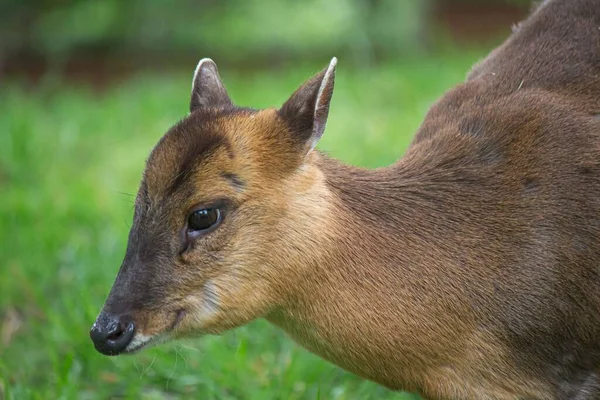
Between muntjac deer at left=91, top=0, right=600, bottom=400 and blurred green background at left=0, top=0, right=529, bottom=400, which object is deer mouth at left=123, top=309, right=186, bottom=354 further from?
blurred green background at left=0, top=0, right=529, bottom=400

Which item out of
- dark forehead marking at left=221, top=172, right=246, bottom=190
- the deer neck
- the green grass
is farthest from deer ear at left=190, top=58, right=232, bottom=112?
the green grass

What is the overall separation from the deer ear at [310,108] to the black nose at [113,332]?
889 millimetres

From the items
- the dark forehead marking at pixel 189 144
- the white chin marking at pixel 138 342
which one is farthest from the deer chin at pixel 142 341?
the dark forehead marking at pixel 189 144

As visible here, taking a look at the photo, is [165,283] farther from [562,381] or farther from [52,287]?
[52,287]

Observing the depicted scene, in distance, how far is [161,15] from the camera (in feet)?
41.4

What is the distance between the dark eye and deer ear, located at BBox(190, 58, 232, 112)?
1.94 feet

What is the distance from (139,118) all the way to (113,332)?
6243mm

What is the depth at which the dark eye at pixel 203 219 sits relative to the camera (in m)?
3.36

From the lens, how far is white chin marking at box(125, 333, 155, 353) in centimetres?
331

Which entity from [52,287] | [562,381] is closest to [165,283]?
[562,381]

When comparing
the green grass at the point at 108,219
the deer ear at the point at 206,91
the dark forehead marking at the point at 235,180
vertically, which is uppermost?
the deer ear at the point at 206,91

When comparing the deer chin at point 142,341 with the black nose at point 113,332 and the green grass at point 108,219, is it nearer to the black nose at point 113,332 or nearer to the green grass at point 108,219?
the black nose at point 113,332

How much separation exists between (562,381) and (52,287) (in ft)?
10.7

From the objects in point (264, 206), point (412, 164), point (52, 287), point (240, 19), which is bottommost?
point (52, 287)
